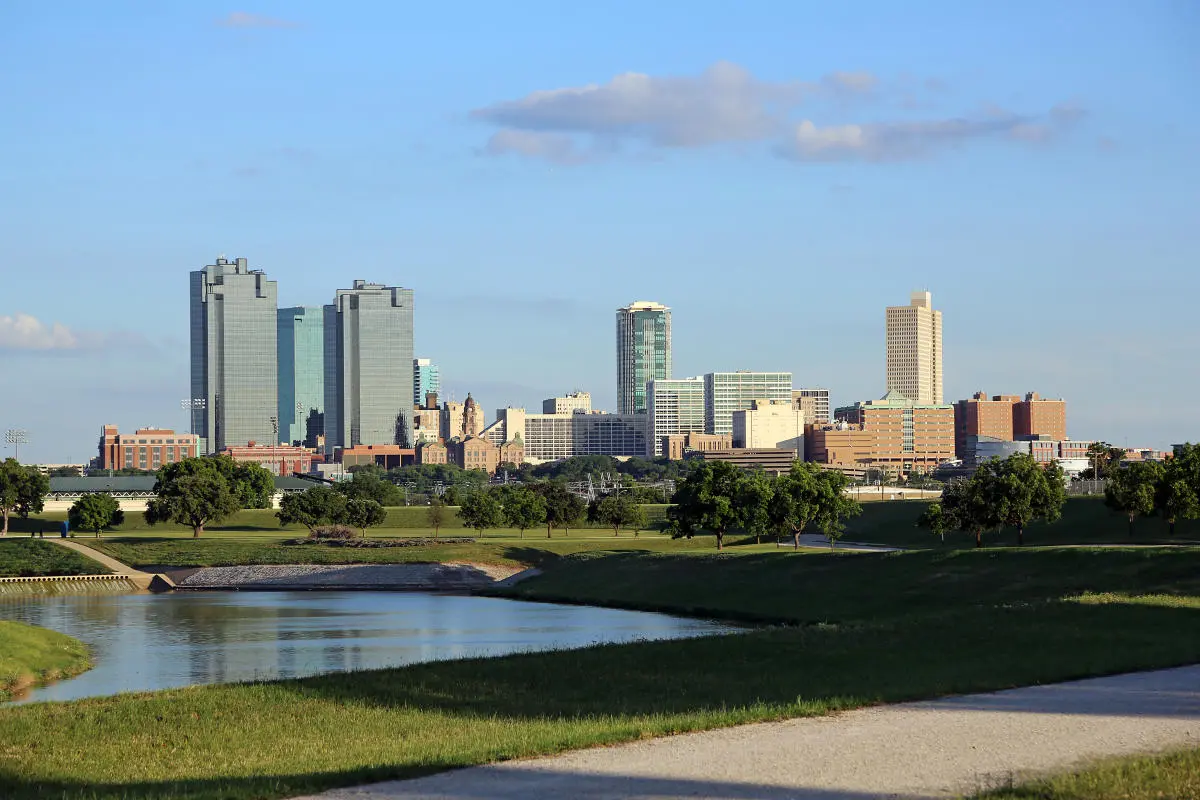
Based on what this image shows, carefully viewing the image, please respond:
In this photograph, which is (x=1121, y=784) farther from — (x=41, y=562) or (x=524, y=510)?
(x=524, y=510)

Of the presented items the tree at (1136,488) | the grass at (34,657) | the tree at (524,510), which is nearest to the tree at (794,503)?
the tree at (1136,488)

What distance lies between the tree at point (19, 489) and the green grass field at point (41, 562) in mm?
32355

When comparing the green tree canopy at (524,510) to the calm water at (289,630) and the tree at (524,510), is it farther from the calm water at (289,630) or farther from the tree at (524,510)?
the calm water at (289,630)

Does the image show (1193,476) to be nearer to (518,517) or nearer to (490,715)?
(518,517)

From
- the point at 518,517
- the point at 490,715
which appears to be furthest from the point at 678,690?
the point at 518,517

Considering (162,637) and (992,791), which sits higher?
(992,791)

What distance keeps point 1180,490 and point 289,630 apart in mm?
52523

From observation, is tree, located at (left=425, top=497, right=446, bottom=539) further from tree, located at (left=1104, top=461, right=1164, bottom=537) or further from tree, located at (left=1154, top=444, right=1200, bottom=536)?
tree, located at (left=1154, top=444, right=1200, bottom=536)

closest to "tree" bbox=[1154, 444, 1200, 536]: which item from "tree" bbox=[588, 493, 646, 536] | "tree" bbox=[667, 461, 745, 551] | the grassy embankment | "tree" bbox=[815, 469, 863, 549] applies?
"tree" bbox=[815, 469, 863, 549]

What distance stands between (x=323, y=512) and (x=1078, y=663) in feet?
351

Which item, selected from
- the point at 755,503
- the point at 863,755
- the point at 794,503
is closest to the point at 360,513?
the point at 755,503

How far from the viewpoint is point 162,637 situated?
61.9 meters

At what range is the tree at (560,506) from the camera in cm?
12825

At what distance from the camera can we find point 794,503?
92250mm
